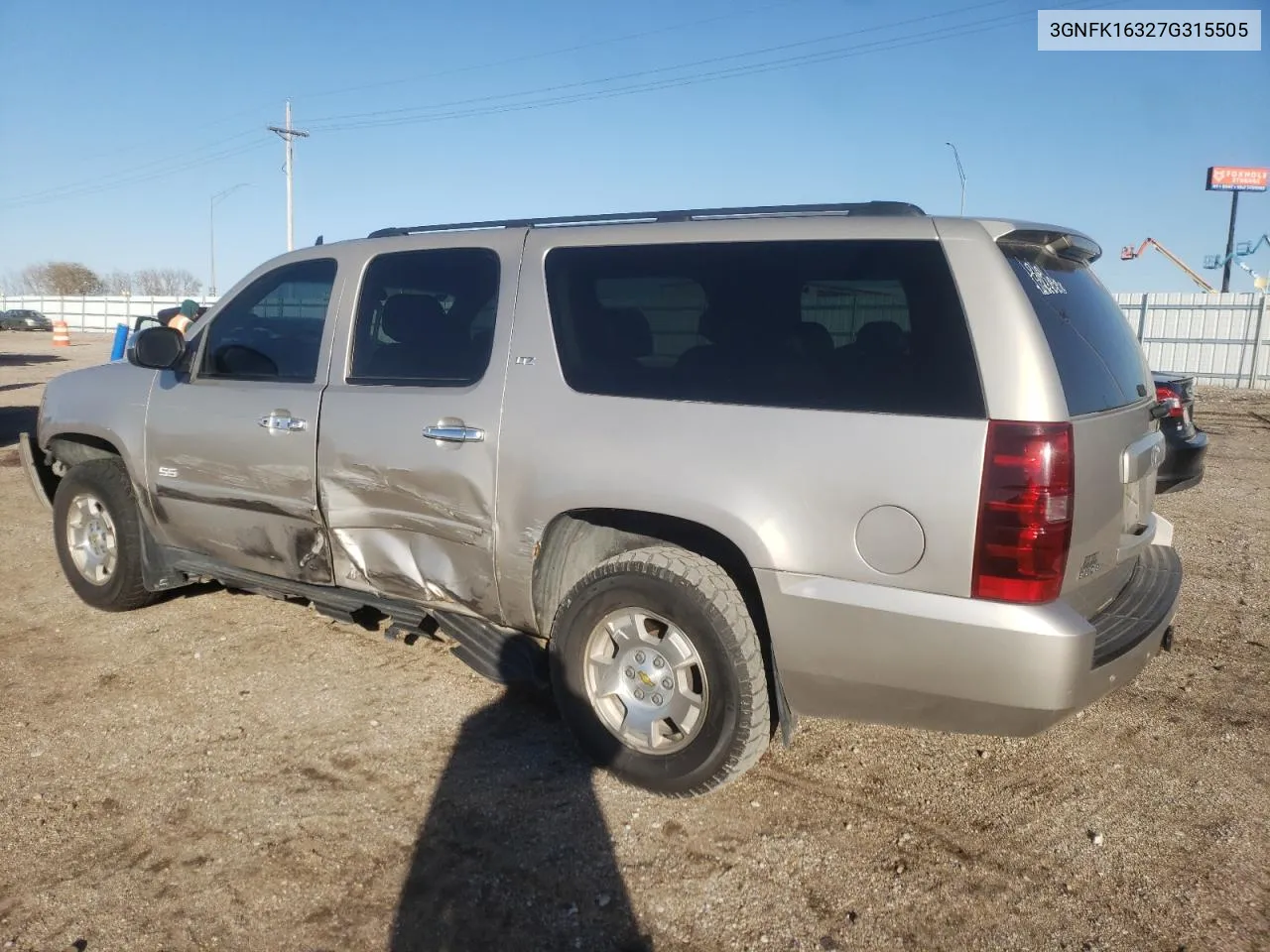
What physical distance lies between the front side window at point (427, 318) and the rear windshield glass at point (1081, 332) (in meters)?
1.89

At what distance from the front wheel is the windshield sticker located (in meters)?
1.32

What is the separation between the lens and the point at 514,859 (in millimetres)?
2895

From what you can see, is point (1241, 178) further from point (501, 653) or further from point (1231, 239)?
point (501, 653)

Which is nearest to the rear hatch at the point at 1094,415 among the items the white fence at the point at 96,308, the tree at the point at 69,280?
the white fence at the point at 96,308

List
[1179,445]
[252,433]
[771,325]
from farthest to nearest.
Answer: [1179,445], [252,433], [771,325]

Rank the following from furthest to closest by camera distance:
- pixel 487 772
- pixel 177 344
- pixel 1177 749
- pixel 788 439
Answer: pixel 177 344, pixel 1177 749, pixel 487 772, pixel 788 439

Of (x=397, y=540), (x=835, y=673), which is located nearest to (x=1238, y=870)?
(x=835, y=673)

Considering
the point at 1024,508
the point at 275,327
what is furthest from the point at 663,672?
the point at 275,327

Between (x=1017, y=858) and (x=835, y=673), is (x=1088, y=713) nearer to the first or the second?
(x=1017, y=858)

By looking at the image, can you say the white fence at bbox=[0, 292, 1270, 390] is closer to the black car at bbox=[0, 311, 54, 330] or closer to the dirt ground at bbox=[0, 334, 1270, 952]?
the dirt ground at bbox=[0, 334, 1270, 952]

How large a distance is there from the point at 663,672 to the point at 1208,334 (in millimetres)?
24884

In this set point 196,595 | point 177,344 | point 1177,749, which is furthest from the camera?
point 196,595

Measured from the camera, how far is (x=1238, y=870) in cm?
287

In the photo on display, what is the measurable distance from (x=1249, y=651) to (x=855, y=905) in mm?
3119
